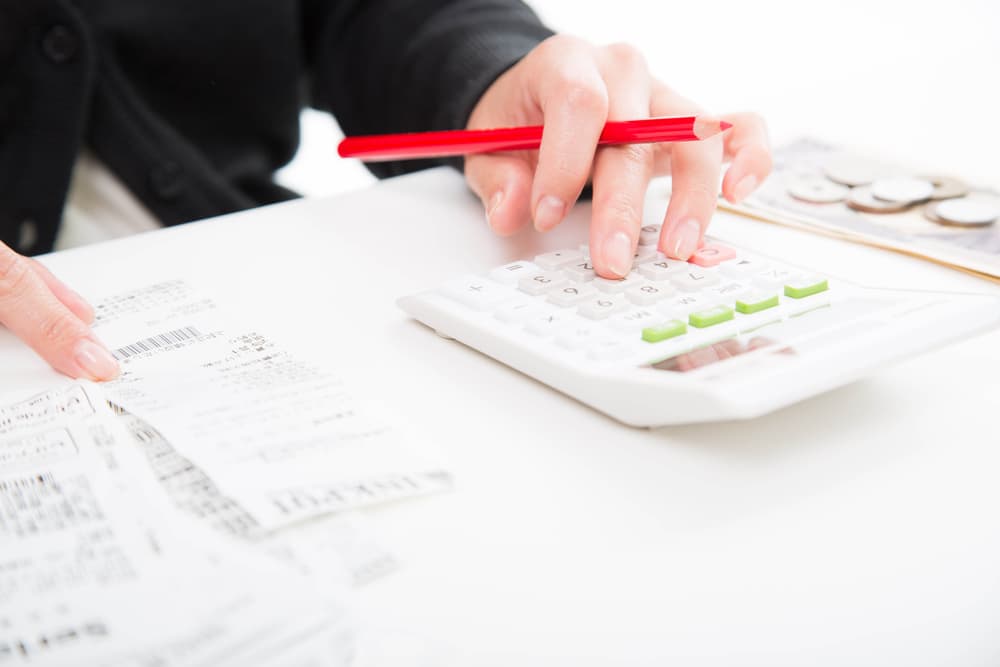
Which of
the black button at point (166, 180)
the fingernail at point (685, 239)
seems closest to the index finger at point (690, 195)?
the fingernail at point (685, 239)

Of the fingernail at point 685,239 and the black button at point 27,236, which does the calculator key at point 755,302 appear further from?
the black button at point 27,236

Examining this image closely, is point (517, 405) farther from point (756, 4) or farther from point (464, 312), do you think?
point (756, 4)

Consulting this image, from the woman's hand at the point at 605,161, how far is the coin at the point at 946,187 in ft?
0.37

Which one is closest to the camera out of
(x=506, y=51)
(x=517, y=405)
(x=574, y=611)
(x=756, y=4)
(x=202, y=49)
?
(x=574, y=611)

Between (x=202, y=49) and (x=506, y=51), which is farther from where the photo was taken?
(x=202, y=49)

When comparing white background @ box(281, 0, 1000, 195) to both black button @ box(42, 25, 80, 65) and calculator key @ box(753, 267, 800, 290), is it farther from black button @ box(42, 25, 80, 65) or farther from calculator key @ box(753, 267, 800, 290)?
black button @ box(42, 25, 80, 65)

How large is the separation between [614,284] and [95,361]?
0.73 ft

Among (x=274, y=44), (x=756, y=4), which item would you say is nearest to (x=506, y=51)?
(x=274, y=44)

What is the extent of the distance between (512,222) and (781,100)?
0.40m

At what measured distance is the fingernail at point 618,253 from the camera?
43 cm

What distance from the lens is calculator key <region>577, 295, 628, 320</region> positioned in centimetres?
39

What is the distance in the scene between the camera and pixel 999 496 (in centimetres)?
32

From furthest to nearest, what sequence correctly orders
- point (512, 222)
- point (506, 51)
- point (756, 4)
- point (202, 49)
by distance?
point (756, 4), point (202, 49), point (506, 51), point (512, 222)

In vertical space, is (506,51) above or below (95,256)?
above
